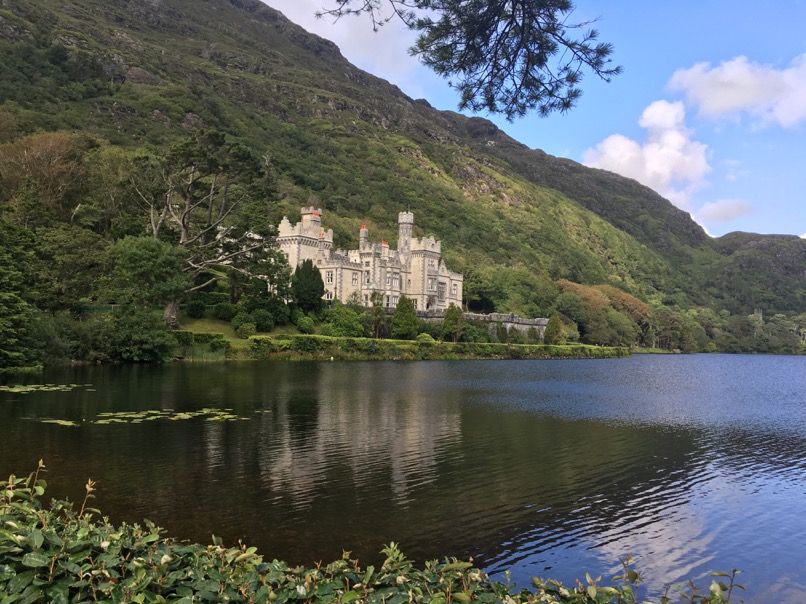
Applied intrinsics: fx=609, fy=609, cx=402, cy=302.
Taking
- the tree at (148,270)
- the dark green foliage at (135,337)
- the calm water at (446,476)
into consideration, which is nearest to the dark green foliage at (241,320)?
the tree at (148,270)

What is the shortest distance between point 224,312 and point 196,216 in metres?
19.5

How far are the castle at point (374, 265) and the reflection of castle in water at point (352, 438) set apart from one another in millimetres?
49505

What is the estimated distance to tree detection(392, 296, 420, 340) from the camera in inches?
2864

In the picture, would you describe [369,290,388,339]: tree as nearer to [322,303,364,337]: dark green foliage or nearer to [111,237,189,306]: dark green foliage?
[322,303,364,337]: dark green foliage

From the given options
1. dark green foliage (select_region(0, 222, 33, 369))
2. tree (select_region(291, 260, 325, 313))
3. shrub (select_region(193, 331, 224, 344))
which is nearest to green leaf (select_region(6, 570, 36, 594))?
dark green foliage (select_region(0, 222, 33, 369))

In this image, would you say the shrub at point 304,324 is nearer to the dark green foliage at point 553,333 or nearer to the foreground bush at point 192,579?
the dark green foliage at point 553,333

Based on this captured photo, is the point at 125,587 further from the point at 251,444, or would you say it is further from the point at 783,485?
the point at 783,485

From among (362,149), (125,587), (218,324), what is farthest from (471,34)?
(362,149)

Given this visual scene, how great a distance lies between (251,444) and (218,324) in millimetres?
42202

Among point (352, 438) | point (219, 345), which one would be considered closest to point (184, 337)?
point (219, 345)

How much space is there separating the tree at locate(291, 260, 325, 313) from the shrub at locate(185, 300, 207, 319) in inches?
438

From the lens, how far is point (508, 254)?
15400 centimetres

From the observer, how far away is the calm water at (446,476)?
1090 cm

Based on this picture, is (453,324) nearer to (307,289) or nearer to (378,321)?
(378,321)
